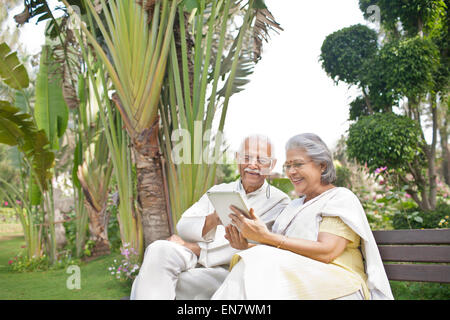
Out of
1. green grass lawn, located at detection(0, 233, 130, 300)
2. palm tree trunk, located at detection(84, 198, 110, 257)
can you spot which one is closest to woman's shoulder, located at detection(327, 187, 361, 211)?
green grass lawn, located at detection(0, 233, 130, 300)

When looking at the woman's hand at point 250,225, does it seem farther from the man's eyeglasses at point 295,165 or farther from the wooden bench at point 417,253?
the wooden bench at point 417,253

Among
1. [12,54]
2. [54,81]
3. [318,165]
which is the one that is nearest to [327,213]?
[318,165]

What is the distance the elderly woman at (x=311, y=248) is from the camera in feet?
4.44

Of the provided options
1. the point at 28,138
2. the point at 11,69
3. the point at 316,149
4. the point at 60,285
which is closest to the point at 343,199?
the point at 316,149

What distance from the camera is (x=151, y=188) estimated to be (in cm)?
308

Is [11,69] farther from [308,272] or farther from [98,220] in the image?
Answer: [308,272]

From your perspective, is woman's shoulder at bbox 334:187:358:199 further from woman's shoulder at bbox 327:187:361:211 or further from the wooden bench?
the wooden bench

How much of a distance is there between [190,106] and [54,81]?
11.2 feet

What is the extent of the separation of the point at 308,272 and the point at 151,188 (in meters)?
1.97

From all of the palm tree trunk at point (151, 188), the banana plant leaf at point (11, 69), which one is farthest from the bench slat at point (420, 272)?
the banana plant leaf at point (11, 69)

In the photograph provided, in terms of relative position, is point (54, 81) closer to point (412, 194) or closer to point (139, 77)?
point (139, 77)

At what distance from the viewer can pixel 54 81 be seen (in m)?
5.28

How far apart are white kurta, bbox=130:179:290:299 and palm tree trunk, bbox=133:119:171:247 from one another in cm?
112

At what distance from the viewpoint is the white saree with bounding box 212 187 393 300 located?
1337 millimetres
